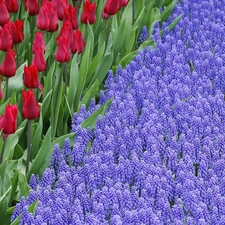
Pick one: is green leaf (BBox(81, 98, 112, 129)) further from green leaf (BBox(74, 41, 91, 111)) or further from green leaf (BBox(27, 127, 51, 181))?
green leaf (BBox(27, 127, 51, 181))

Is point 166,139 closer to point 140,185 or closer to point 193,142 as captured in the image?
point 193,142

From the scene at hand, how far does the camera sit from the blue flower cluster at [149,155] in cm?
229

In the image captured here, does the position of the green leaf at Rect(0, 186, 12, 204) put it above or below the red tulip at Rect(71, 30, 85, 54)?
below

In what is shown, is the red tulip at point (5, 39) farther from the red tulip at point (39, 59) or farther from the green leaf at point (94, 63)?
the green leaf at point (94, 63)

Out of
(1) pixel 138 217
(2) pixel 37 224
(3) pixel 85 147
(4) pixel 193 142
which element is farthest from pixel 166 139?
(2) pixel 37 224

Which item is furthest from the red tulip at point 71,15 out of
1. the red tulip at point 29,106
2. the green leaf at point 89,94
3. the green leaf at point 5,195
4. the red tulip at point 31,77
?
the green leaf at point 5,195

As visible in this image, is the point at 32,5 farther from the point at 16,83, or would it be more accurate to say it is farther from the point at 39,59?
the point at 39,59

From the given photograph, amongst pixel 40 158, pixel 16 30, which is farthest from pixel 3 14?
pixel 40 158

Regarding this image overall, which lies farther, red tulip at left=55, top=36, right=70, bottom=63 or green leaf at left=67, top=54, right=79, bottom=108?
green leaf at left=67, top=54, right=79, bottom=108

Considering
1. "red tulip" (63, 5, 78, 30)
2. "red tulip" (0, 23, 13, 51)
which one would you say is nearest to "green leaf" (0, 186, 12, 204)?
"red tulip" (0, 23, 13, 51)

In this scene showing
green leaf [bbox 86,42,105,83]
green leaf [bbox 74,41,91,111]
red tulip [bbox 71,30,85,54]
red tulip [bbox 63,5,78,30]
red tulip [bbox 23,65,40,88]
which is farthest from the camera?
green leaf [bbox 86,42,105,83]

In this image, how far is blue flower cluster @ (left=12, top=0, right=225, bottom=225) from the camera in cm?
229

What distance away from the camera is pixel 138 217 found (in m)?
2.25

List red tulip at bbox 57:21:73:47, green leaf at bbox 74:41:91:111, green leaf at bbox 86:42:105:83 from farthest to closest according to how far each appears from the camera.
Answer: green leaf at bbox 86:42:105:83 → green leaf at bbox 74:41:91:111 → red tulip at bbox 57:21:73:47
